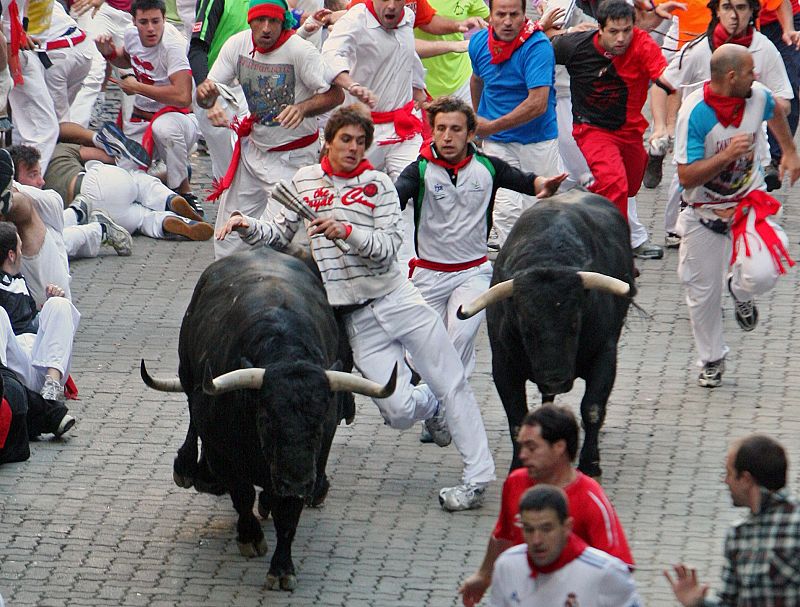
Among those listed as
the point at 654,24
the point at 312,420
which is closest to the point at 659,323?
the point at 654,24

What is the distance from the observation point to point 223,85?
12219 millimetres

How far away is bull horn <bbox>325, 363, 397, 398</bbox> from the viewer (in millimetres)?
7754

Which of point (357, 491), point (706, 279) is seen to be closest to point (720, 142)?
point (706, 279)

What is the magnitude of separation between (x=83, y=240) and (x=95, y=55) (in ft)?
9.84

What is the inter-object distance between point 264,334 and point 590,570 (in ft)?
9.72

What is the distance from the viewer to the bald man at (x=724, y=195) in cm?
1041

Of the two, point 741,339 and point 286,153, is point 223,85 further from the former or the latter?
point 741,339

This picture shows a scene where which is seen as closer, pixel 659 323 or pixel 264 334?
pixel 264 334

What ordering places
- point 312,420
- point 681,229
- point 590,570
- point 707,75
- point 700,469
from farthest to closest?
1. point 707,75
2. point 681,229
3. point 700,469
4. point 312,420
5. point 590,570

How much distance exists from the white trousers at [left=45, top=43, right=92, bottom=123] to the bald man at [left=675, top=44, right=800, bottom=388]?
21.7 ft

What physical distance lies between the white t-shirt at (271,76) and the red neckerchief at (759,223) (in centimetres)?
332

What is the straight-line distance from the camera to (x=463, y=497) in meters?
8.98

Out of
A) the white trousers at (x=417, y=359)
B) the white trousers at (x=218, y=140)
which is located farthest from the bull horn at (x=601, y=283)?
the white trousers at (x=218, y=140)

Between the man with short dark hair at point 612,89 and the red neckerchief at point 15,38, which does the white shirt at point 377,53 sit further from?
the red neckerchief at point 15,38
